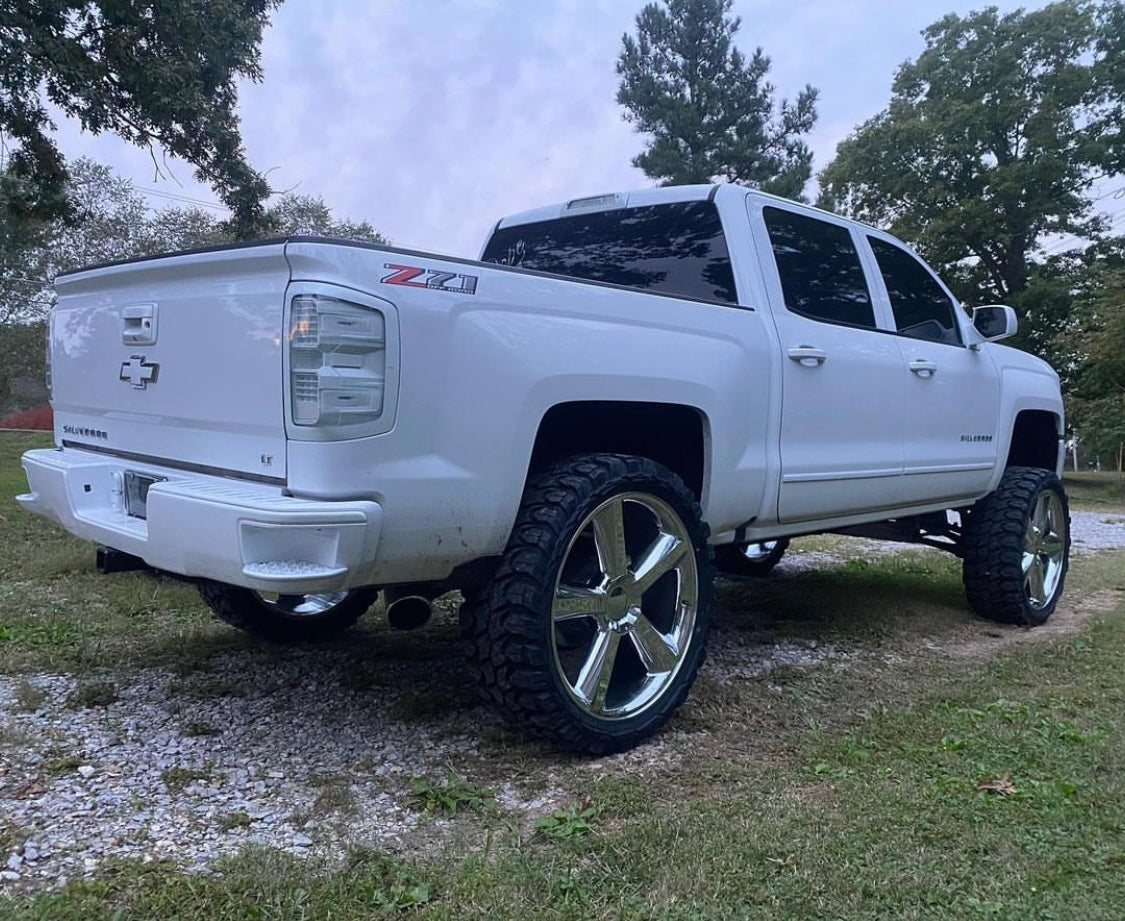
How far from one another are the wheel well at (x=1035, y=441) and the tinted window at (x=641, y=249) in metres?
2.99

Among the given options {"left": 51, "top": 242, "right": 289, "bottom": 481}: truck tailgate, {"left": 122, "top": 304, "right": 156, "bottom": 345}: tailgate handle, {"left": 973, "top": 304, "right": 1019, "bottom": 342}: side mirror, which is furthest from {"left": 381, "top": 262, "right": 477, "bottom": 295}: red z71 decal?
{"left": 973, "top": 304, "right": 1019, "bottom": 342}: side mirror

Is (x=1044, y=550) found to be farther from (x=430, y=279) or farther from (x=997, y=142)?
(x=997, y=142)


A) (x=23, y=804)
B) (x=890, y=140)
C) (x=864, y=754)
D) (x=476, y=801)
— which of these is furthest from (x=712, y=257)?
(x=890, y=140)

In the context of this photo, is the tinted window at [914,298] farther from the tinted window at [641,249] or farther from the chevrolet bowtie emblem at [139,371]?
the chevrolet bowtie emblem at [139,371]

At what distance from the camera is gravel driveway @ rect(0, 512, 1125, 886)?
2295mm

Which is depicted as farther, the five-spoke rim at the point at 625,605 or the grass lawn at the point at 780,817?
the five-spoke rim at the point at 625,605

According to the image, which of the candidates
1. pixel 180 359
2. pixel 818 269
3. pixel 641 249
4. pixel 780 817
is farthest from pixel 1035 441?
pixel 180 359

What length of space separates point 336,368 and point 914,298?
139 inches

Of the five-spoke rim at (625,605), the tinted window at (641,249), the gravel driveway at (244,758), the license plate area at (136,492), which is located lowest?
A: the gravel driveway at (244,758)

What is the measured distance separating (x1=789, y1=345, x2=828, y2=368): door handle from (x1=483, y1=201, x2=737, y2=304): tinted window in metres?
0.32

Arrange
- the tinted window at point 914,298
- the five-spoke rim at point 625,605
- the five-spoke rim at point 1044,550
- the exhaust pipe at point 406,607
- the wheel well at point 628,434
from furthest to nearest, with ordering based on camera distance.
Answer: the five-spoke rim at point 1044,550, the tinted window at point 914,298, the wheel well at point 628,434, the five-spoke rim at point 625,605, the exhaust pipe at point 406,607

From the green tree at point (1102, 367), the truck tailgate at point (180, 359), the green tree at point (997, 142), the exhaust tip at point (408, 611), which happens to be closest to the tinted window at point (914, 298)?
the exhaust tip at point (408, 611)

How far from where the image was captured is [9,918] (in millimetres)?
1851

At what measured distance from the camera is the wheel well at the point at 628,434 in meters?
3.06
